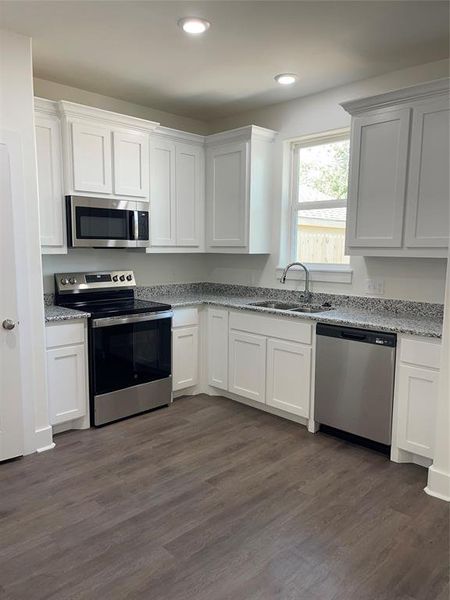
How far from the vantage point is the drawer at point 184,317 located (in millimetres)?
3896

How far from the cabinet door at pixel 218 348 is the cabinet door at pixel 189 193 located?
30.6 inches

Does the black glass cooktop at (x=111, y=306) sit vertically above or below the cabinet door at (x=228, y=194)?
below

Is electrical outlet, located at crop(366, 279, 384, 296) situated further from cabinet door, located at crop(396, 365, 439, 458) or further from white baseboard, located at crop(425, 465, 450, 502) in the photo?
white baseboard, located at crop(425, 465, 450, 502)

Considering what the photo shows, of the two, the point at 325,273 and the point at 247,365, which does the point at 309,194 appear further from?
the point at 247,365

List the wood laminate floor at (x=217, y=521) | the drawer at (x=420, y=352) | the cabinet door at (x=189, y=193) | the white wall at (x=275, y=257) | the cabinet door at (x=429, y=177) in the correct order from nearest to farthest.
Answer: the wood laminate floor at (x=217, y=521), the drawer at (x=420, y=352), the cabinet door at (x=429, y=177), the white wall at (x=275, y=257), the cabinet door at (x=189, y=193)

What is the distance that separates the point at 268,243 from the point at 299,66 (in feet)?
5.09

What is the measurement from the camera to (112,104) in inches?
156

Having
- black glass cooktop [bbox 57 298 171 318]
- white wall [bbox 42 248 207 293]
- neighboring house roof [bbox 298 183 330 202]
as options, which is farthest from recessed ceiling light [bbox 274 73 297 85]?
black glass cooktop [bbox 57 298 171 318]

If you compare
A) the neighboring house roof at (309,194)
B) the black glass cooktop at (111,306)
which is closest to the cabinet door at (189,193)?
the black glass cooktop at (111,306)

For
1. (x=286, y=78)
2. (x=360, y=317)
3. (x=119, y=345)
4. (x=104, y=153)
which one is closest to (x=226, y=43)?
(x=286, y=78)

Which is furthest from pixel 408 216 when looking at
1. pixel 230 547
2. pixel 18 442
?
pixel 18 442

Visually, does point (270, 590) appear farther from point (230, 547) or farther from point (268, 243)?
point (268, 243)

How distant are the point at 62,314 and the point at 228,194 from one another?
6.21 ft

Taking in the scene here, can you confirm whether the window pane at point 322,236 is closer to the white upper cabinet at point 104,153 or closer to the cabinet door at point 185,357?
the cabinet door at point 185,357
